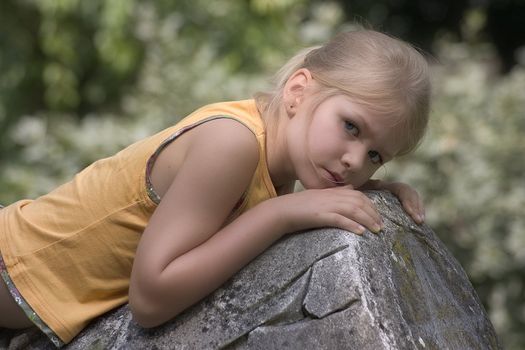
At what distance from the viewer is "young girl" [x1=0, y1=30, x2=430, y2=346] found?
6.99 ft

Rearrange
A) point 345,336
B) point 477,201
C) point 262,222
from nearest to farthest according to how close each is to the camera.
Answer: point 345,336 → point 262,222 → point 477,201

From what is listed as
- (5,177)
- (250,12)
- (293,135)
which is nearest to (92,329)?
(293,135)

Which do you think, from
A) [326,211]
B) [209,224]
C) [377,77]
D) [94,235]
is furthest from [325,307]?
[94,235]

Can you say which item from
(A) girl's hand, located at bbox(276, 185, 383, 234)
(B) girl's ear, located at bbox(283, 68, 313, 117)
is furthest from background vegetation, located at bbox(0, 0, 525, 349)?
(A) girl's hand, located at bbox(276, 185, 383, 234)

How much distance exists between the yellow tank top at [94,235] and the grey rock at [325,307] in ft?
0.26

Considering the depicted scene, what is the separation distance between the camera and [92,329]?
2365 mm

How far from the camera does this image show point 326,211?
2.11 metres

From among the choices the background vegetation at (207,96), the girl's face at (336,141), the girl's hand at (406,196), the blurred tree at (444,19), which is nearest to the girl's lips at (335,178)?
the girl's face at (336,141)

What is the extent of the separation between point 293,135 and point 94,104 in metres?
4.75

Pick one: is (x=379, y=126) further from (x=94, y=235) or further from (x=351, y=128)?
(x=94, y=235)

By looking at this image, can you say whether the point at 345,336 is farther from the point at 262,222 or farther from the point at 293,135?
the point at 293,135

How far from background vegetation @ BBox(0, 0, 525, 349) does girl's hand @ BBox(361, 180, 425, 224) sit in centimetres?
126

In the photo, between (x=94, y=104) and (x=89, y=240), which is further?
(x=94, y=104)

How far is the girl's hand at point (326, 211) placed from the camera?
2105 millimetres
